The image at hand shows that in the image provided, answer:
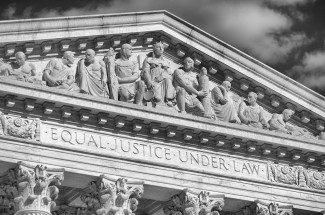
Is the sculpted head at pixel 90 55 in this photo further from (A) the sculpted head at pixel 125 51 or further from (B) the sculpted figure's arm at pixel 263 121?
(B) the sculpted figure's arm at pixel 263 121

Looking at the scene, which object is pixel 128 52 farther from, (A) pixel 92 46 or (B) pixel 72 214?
(B) pixel 72 214

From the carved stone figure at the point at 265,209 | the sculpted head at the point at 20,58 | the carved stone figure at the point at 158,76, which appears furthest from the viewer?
the carved stone figure at the point at 265,209

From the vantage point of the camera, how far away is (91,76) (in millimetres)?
39250

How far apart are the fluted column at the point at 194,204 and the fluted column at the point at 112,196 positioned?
1865 millimetres

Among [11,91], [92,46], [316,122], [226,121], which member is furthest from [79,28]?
[316,122]

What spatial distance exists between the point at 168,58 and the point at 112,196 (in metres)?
6.18

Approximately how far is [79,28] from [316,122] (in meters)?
10.9

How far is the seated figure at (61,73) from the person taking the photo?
38.2m

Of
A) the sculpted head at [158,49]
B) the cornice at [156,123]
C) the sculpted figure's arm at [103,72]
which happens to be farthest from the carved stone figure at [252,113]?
the sculpted figure's arm at [103,72]

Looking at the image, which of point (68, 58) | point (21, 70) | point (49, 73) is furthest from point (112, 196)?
point (21, 70)

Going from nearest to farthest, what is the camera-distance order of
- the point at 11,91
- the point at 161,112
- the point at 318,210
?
the point at 11,91, the point at 161,112, the point at 318,210

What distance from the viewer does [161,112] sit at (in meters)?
39.8

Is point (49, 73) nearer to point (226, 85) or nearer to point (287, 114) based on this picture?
point (226, 85)

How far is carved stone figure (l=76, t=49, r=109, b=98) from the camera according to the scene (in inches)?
1533
